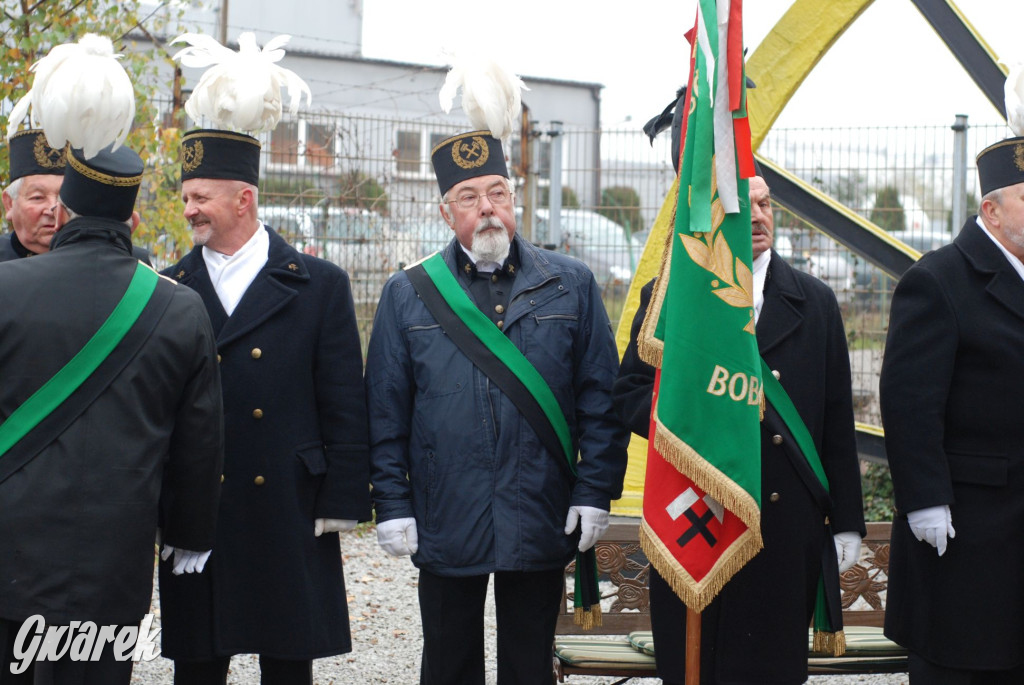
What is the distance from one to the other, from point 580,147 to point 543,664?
5.44 m

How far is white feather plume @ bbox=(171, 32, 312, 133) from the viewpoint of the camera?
3.88 m

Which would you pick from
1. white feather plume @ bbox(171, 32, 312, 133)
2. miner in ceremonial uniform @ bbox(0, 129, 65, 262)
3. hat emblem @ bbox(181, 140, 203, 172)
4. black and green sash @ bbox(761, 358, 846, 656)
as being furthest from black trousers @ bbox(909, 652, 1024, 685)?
miner in ceremonial uniform @ bbox(0, 129, 65, 262)

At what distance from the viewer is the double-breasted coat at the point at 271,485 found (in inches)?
151

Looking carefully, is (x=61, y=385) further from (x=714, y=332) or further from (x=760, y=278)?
(x=760, y=278)

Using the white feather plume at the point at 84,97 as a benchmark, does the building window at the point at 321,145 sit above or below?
above

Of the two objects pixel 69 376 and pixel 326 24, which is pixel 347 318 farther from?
pixel 326 24

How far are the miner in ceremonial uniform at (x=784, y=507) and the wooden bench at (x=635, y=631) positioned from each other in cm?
46

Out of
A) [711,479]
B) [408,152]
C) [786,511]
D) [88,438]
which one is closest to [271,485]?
[88,438]

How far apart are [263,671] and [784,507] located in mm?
1779

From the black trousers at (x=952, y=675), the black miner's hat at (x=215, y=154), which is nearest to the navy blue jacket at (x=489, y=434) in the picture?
the black miner's hat at (x=215, y=154)

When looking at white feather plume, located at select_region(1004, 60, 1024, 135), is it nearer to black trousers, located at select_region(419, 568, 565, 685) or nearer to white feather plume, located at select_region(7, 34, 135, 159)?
black trousers, located at select_region(419, 568, 565, 685)

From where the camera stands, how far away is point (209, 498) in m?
3.51

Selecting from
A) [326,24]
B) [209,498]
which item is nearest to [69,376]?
[209,498]

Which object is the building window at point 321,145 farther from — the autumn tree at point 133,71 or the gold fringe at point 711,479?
the gold fringe at point 711,479
